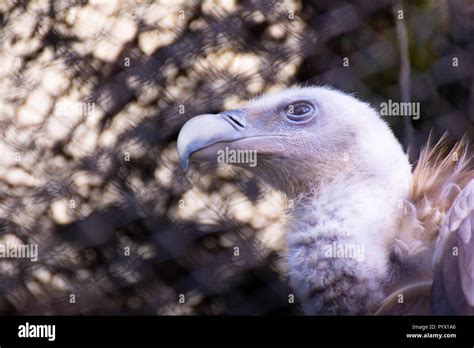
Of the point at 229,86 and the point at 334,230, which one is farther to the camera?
the point at 229,86

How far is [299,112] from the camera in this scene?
174 cm

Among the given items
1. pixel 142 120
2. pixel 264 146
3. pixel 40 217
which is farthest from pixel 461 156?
pixel 40 217

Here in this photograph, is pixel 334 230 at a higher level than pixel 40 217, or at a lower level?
lower

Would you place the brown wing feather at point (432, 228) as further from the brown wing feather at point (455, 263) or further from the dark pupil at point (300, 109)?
the dark pupil at point (300, 109)

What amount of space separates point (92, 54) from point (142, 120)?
0.62 ft

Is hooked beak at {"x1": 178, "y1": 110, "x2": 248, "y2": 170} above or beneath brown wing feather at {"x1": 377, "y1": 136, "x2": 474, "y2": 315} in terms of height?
above

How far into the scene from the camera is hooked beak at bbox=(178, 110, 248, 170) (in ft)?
5.33

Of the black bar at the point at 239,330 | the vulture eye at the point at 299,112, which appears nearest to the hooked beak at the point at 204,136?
the vulture eye at the point at 299,112

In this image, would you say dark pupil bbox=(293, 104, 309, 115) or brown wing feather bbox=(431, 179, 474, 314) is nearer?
brown wing feather bbox=(431, 179, 474, 314)

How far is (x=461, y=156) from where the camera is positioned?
1.65 m

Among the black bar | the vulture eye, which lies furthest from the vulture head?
the black bar

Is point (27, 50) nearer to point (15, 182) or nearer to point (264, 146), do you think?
point (15, 182)

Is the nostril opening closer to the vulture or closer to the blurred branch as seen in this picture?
the vulture

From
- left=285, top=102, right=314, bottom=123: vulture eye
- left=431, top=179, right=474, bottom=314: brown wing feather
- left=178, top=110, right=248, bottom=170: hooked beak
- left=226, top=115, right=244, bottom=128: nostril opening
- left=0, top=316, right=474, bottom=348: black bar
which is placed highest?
left=285, top=102, right=314, bottom=123: vulture eye
